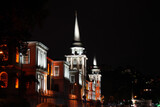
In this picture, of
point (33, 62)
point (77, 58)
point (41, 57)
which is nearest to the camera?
point (33, 62)

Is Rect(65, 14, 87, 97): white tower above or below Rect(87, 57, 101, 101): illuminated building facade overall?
above

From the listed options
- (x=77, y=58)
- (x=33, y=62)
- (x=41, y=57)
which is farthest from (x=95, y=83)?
(x=33, y=62)

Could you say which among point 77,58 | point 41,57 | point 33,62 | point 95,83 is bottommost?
point 95,83

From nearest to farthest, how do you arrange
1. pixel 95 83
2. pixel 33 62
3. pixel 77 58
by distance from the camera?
pixel 33 62, pixel 77 58, pixel 95 83

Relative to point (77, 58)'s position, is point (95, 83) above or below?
below

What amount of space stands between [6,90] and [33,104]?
5362 mm

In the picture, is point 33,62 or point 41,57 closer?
point 33,62

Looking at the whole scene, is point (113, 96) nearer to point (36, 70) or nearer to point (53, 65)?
point (53, 65)

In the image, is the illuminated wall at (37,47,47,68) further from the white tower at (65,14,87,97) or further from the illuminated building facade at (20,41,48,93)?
the white tower at (65,14,87,97)

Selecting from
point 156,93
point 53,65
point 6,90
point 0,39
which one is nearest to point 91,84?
point 156,93

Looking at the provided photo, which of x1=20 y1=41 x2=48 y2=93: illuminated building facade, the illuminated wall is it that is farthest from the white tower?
x1=20 y1=41 x2=48 y2=93: illuminated building facade

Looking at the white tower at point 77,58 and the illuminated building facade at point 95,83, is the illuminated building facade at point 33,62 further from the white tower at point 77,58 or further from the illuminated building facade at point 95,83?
the illuminated building facade at point 95,83

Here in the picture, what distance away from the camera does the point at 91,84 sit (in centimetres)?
14912

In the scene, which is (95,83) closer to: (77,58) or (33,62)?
(77,58)
